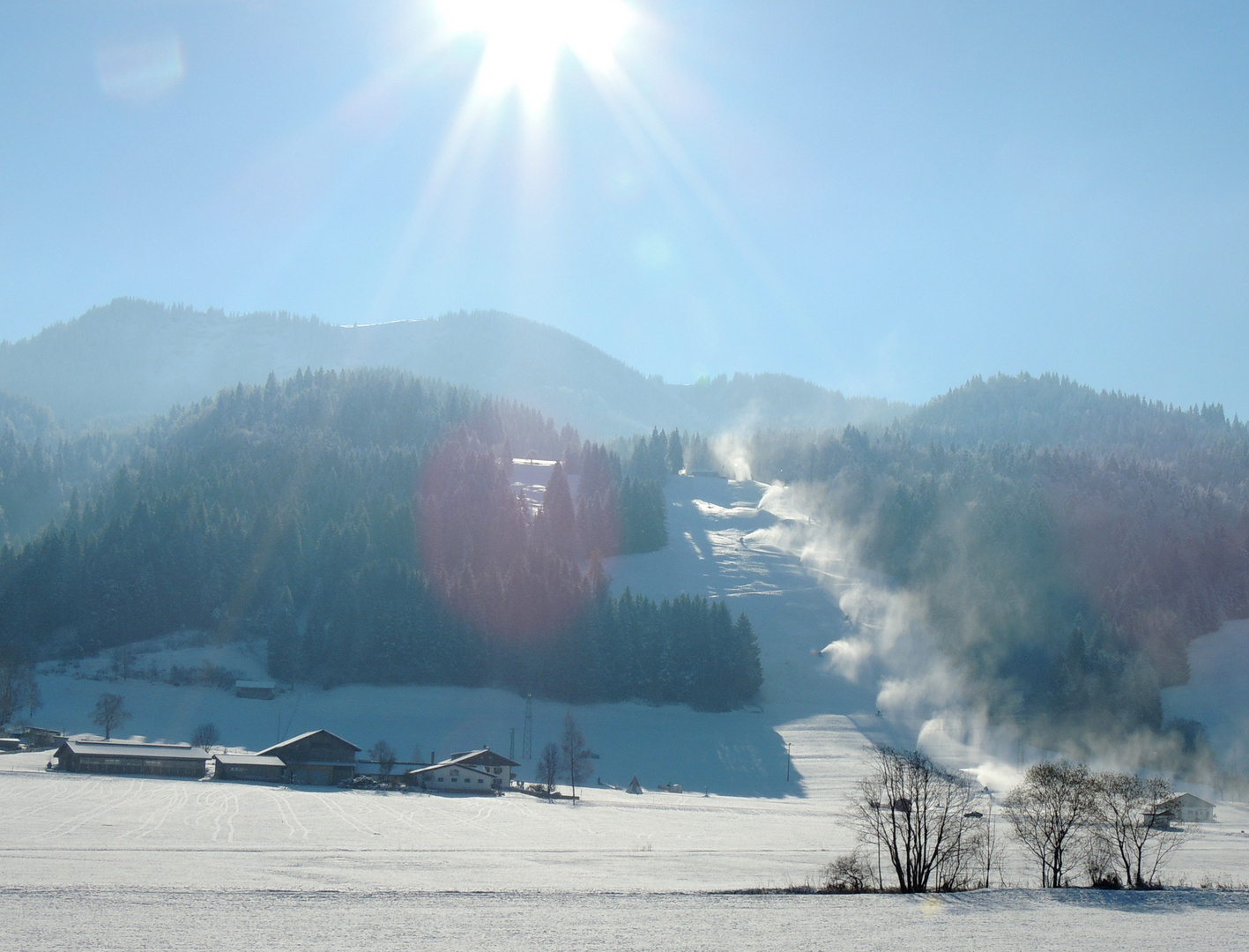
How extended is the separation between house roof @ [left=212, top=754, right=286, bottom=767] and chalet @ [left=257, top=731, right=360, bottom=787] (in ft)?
1.68

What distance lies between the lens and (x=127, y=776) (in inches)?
2648

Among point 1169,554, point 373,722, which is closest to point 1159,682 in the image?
point 1169,554

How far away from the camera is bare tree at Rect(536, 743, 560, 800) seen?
72688 mm

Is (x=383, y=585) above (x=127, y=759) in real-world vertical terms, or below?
above

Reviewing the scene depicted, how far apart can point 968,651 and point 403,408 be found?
12961 cm

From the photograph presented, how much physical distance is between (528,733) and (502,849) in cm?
4464

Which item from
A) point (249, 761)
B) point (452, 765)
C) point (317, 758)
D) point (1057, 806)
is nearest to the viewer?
point (1057, 806)

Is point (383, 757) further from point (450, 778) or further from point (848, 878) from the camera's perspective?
point (848, 878)

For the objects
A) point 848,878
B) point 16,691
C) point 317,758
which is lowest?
point 317,758

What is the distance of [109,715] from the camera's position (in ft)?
268

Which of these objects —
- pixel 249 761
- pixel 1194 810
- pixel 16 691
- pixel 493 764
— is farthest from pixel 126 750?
pixel 1194 810

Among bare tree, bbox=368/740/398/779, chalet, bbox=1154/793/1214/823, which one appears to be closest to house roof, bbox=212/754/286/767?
bare tree, bbox=368/740/398/779

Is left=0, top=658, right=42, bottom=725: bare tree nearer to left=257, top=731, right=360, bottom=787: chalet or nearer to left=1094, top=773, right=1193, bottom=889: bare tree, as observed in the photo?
left=257, top=731, right=360, bottom=787: chalet

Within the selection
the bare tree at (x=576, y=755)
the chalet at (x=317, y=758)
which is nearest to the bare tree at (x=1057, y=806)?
the bare tree at (x=576, y=755)
